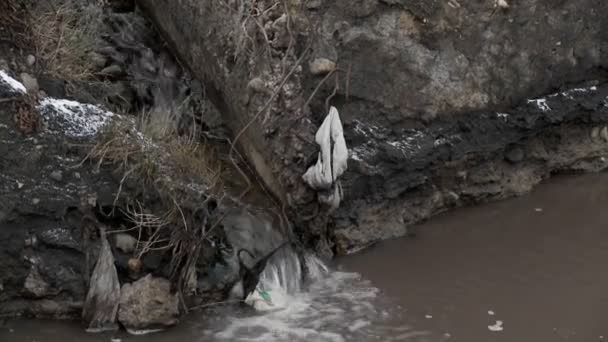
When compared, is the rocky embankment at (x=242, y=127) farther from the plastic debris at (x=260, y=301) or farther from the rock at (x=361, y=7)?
the plastic debris at (x=260, y=301)

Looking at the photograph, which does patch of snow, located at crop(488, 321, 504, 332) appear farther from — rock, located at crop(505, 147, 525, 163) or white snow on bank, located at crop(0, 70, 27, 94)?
white snow on bank, located at crop(0, 70, 27, 94)

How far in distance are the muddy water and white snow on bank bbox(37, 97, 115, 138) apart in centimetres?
114

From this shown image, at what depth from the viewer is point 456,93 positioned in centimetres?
549

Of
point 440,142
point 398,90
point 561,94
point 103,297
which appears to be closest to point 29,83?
point 103,297

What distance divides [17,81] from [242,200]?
1590 mm

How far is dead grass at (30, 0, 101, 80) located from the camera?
4785 millimetres

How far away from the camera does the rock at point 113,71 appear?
5377 mm

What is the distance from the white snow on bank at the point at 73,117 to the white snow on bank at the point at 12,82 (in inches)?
5.7

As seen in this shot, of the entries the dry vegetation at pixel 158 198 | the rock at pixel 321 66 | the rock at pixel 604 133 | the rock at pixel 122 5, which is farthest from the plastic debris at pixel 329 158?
the rock at pixel 604 133

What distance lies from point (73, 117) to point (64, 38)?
709 millimetres

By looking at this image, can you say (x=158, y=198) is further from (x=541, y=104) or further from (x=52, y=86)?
(x=541, y=104)

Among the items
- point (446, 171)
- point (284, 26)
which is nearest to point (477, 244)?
point (446, 171)

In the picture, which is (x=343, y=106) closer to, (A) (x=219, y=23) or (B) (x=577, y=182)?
(A) (x=219, y=23)

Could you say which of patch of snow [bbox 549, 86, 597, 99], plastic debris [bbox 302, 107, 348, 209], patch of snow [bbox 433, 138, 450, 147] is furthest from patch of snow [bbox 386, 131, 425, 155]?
patch of snow [bbox 549, 86, 597, 99]
